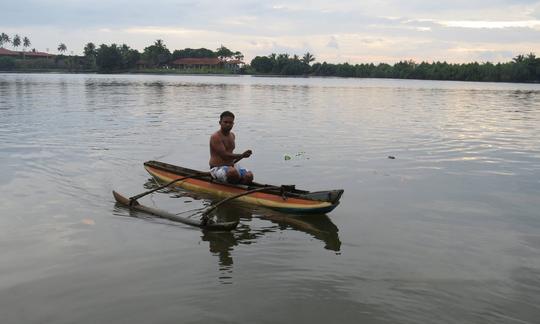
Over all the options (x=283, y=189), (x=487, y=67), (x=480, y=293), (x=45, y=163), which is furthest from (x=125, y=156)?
(x=487, y=67)

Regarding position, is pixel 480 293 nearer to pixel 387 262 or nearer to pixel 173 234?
pixel 387 262

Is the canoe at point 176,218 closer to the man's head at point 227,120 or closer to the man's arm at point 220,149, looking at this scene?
the man's arm at point 220,149

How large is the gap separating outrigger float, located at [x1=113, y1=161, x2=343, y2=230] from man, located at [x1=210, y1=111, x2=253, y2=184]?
16 centimetres

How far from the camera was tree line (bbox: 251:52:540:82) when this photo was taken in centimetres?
11256

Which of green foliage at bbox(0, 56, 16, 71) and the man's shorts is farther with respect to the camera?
green foliage at bbox(0, 56, 16, 71)

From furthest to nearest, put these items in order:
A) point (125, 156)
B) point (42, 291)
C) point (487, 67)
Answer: point (487, 67)
point (125, 156)
point (42, 291)

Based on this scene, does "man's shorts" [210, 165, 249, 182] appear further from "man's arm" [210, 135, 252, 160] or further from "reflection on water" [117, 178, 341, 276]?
"reflection on water" [117, 178, 341, 276]

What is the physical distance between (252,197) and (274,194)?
0.59 metres

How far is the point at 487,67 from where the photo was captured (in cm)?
11625

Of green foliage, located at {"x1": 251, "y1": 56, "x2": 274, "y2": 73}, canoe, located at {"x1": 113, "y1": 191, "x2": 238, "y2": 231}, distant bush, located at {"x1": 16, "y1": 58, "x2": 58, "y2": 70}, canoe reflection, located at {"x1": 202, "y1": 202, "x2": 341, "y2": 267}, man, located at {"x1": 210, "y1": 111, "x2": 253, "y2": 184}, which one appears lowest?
canoe reflection, located at {"x1": 202, "y1": 202, "x2": 341, "y2": 267}

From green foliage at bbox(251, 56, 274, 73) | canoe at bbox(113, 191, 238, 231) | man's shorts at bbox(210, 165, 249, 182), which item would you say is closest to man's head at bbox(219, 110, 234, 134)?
man's shorts at bbox(210, 165, 249, 182)

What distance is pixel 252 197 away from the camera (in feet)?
33.6

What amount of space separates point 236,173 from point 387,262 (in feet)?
13.1

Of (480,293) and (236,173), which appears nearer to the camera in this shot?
(480,293)
